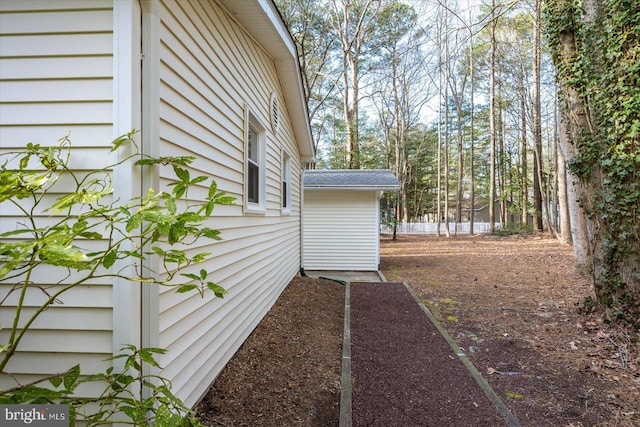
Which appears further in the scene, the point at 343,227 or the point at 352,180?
the point at 352,180

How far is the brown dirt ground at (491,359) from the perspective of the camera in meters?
2.66

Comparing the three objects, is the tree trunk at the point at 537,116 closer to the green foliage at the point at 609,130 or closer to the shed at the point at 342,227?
the green foliage at the point at 609,130

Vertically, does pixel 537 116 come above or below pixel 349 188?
above

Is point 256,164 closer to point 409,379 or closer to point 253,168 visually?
point 253,168

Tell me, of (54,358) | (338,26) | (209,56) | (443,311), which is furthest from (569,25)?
(338,26)

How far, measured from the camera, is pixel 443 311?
226 inches

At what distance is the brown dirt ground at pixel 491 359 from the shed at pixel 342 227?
267 cm

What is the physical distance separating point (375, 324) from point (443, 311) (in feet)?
5.63

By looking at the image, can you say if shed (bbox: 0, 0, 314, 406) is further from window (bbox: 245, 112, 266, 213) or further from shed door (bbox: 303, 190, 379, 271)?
shed door (bbox: 303, 190, 379, 271)

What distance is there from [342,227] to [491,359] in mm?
6385

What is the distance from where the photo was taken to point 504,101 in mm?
20438

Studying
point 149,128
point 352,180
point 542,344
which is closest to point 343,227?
point 352,180

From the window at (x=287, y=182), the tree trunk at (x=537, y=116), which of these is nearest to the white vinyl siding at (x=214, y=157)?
the window at (x=287, y=182)

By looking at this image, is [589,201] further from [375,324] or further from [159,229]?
[159,229]
